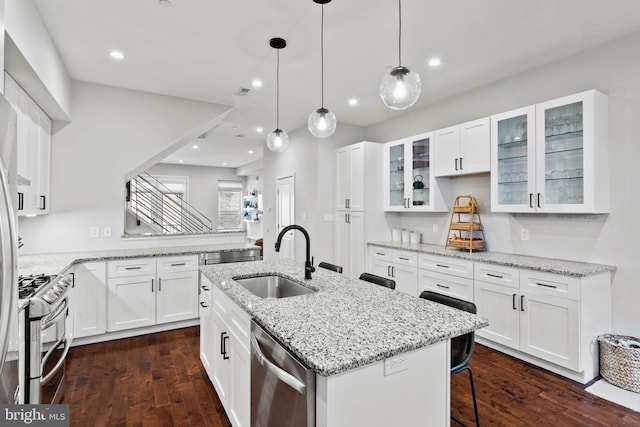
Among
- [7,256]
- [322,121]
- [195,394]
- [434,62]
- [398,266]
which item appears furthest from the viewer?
[398,266]

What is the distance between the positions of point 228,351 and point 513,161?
3152 mm

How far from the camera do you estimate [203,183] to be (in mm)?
10250

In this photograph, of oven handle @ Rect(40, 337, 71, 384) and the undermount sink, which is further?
the undermount sink

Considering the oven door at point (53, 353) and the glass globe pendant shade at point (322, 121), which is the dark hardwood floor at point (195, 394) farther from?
the glass globe pendant shade at point (322, 121)

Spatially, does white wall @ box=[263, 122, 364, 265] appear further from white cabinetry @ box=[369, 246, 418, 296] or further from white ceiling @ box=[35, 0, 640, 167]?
white ceiling @ box=[35, 0, 640, 167]

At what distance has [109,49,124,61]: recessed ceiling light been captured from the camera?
9.95ft

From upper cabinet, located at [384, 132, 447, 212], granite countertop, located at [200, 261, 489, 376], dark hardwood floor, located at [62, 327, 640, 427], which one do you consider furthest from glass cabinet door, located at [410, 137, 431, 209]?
granite countertop, located at [200, 261, 489, 376]

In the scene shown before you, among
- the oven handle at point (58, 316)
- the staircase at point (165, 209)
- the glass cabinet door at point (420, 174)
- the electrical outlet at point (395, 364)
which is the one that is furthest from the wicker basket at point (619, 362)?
the staircase at point (165, 209)

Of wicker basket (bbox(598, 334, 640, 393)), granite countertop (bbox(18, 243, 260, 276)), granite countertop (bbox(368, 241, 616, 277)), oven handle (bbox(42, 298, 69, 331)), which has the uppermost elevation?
granite countertop (bbox(368, 241, 616, 277))

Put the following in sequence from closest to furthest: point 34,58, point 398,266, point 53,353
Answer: point 53,353, point 34,58, point 398,266

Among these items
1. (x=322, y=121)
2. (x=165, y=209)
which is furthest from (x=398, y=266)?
(x=165, y=209)

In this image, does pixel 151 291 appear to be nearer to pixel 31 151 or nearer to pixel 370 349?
pixel 31 151

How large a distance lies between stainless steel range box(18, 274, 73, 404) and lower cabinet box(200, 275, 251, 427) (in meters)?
0.91

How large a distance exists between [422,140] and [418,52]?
4.63 feet
